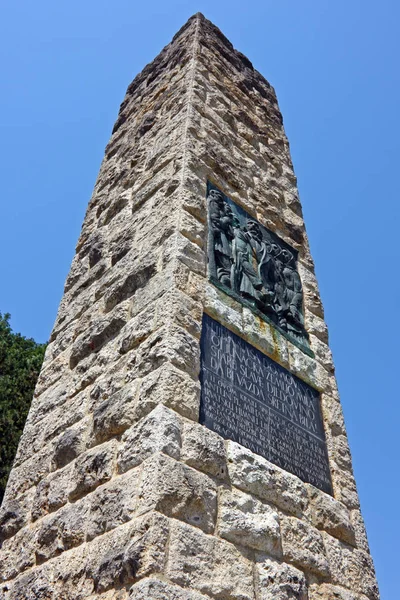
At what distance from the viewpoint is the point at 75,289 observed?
4.44 metres

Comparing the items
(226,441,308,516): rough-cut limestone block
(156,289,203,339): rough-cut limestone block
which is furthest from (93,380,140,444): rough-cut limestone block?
(226,441,308,516): rough-cut limestone block

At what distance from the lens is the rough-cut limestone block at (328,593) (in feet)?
8.79

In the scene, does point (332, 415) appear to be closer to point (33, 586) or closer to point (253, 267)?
point (253, 267)

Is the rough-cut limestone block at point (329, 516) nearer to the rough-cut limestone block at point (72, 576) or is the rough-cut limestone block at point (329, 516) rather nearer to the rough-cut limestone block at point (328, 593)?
the rough-cut limestone block at point (328, 593)

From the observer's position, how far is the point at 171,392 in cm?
262

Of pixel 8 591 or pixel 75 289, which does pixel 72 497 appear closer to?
pixel 8 591

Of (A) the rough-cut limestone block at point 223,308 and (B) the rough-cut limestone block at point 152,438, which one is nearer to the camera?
(B) the rough-cut limestone block at point 152,438

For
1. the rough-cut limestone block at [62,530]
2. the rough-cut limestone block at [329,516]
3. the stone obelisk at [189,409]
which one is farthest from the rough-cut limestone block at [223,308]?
the rough-cut limestone block at [62,530]

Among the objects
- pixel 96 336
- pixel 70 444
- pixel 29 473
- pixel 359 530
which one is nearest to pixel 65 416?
pixel 70 444

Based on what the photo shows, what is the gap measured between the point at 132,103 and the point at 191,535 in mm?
5011

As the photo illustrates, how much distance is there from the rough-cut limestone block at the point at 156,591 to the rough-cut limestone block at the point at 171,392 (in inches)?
29.7

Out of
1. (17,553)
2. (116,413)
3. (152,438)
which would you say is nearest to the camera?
(152,438)

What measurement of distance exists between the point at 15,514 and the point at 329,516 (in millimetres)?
1756

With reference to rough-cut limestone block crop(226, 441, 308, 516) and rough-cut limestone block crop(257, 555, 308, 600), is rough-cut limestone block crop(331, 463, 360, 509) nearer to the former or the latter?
rough-cut limestone block crop(226, 441, 308, 516)
